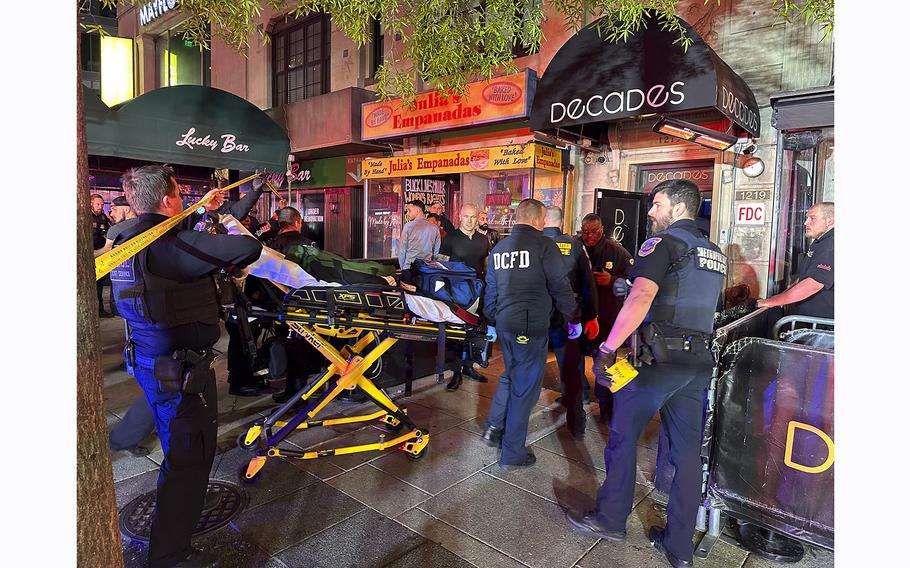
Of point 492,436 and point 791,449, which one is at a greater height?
point 791,449

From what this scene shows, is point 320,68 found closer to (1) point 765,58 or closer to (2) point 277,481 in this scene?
(1) point 765,58

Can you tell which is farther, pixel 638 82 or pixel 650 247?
pixel 638 82

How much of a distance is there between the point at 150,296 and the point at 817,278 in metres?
5.08

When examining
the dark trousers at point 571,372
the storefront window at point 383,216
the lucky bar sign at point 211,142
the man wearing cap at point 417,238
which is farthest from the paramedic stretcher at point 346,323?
the storefront window at point 383,216

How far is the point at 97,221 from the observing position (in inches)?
381

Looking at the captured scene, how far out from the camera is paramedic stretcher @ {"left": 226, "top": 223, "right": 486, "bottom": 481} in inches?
151

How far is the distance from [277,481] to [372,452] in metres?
0.77

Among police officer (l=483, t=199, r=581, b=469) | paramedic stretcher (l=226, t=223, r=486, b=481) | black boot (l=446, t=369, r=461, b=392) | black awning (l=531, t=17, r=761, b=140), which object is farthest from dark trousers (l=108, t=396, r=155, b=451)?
black awning (l=531, t=17, r=761, b=140)

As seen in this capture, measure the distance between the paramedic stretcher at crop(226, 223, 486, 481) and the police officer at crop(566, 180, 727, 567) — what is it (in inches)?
55.2

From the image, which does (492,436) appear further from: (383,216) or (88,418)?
(383,216)

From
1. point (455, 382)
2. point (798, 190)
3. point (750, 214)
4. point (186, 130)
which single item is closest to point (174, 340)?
point (455, 382)

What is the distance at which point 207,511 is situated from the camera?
11.1 ft

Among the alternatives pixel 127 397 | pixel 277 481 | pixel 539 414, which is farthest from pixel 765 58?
pixel 127 397

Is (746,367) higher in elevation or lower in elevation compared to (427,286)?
lower
